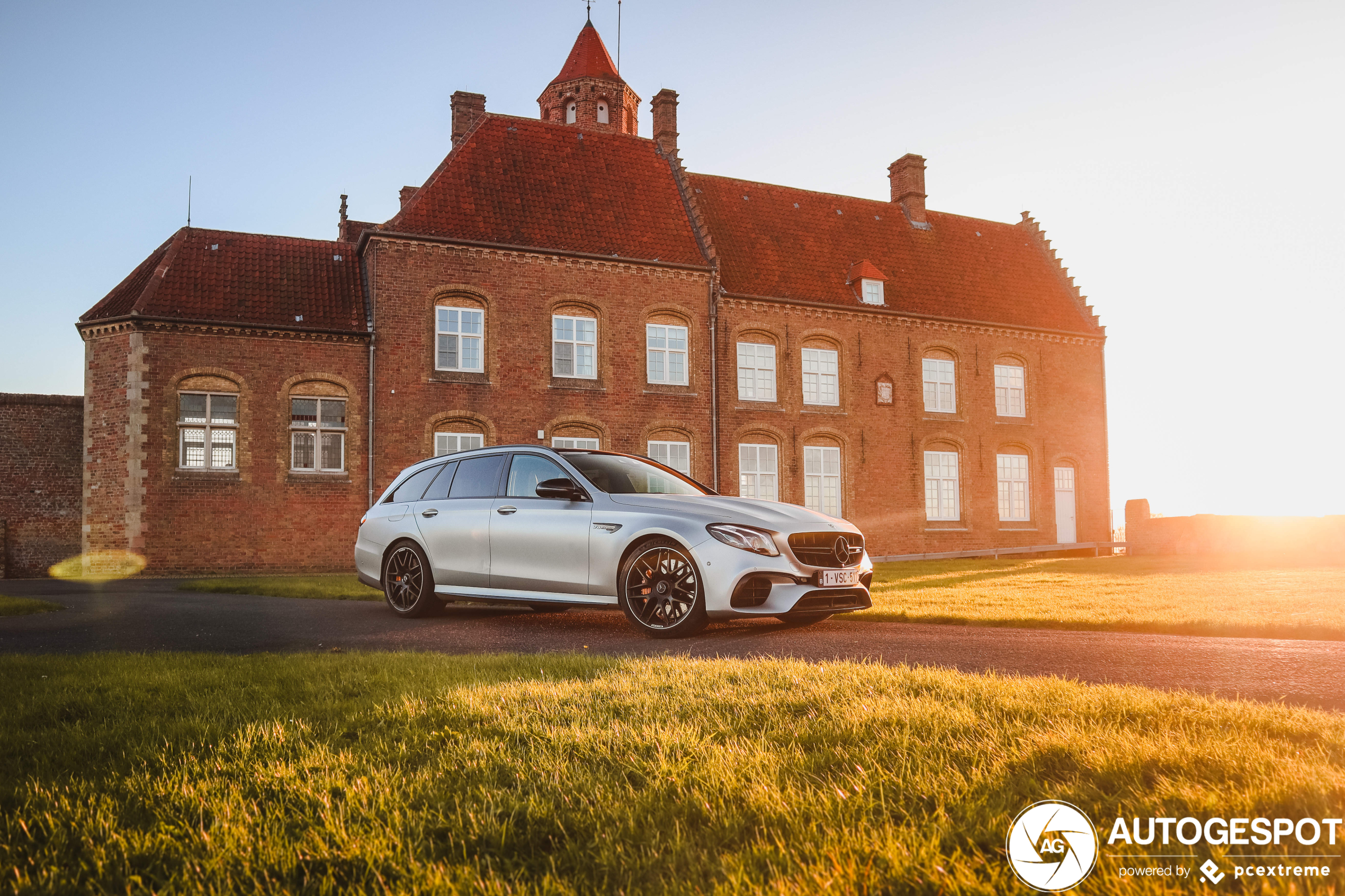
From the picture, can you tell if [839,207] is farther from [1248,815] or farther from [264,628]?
[1248,815]

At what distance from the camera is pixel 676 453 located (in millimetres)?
26062

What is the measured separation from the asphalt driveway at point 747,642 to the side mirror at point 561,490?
1.24m

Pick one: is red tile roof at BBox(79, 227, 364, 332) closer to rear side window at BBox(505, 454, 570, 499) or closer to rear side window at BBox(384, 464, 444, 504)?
rear side window at BBox(384, 464, 444, 504)

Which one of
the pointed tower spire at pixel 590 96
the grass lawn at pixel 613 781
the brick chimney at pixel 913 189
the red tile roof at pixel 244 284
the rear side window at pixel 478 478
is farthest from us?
the pointed tower spire at pixel 590 96

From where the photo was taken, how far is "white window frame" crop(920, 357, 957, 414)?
2970 cm

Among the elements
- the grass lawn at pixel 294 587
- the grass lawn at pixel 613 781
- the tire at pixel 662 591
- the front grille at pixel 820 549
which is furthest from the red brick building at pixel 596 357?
the grass lawn at pixel 613 781

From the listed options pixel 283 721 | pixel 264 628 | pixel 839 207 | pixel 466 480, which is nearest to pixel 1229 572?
pixel 466 480

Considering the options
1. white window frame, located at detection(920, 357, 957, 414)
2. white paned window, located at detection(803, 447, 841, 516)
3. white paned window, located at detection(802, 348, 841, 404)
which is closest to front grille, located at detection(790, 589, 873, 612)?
Answer: white paned window, located at detection(803, 447, 841, 516)

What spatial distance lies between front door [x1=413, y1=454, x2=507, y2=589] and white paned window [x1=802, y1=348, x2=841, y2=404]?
18.8 m

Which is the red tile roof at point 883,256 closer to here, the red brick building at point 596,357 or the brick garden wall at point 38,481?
the red brick building at point 596,357

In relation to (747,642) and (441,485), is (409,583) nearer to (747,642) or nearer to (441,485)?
(441,485)

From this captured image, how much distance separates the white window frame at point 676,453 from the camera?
25.8 m

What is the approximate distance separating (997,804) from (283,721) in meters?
2.95

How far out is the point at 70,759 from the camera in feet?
11.8
